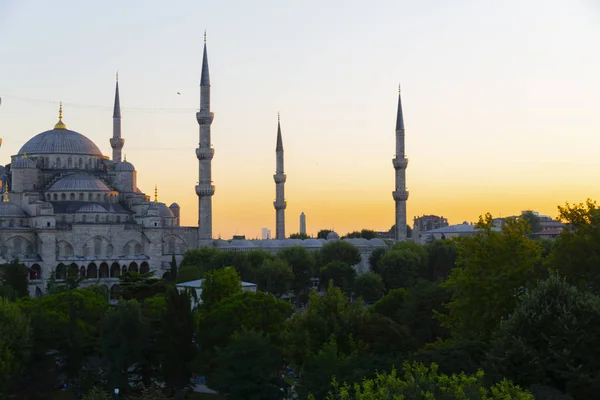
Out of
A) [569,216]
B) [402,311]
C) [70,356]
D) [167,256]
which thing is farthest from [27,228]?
[569,216]

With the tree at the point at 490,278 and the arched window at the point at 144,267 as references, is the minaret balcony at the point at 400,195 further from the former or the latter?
the tree at the point at 490,278

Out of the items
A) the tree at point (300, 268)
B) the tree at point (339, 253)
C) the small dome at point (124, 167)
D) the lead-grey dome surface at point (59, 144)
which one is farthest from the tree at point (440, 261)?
the lead-grey dome surface at point (59, 144)

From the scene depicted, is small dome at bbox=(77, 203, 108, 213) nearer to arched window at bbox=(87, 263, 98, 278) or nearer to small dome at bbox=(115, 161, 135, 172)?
arched window at bbox=(87, 263, 98, 278)

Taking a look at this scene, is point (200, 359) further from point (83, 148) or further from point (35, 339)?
point (83, 148)

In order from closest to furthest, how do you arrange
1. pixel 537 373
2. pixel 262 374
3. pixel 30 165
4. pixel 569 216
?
pixel 537 373 → pixel 262 374 → pixel 569 216 → pixel 30 165


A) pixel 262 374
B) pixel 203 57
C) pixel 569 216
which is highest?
pixel 203 57
